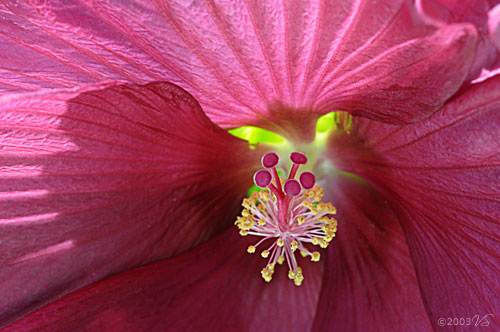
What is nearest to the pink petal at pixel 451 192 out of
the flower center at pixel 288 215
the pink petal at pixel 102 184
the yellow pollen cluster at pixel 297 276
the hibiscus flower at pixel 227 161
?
the hibiscus flower at pixel 227 161

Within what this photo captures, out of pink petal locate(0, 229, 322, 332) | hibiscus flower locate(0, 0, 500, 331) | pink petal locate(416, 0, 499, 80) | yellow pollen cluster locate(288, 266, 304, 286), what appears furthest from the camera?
yellow pollen cluster locate(288, 266, 304, 286)

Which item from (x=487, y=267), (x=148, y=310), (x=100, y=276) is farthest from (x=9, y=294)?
(x=487, y=267)

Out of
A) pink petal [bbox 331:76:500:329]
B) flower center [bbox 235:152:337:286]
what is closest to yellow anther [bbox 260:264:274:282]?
flower center [bbox 235:152:337:286]

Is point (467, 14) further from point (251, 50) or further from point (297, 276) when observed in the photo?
point (297, 276)

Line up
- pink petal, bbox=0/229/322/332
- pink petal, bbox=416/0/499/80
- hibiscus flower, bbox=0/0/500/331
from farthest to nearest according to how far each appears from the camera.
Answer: pink petal, bbox=0/229/322/332, hibiscus flower, bbox=0/0/500/331, pink petal, bbox=416/0/499/80

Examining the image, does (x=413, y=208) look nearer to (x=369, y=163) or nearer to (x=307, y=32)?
(x=369, y=163)

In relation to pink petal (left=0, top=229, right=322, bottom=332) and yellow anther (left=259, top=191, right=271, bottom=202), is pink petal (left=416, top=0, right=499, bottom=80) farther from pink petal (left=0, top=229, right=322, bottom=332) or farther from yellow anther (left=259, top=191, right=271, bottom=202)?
pink petal (left=0, top=229, right=322, bottom=332)

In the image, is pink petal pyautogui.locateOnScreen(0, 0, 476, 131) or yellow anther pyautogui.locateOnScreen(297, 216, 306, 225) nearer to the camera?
pink petal pyautogui.locateOnScreen(0, 0, 476, 131)

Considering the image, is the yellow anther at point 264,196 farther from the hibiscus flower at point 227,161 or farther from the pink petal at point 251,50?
the pink petal at point 251,50
